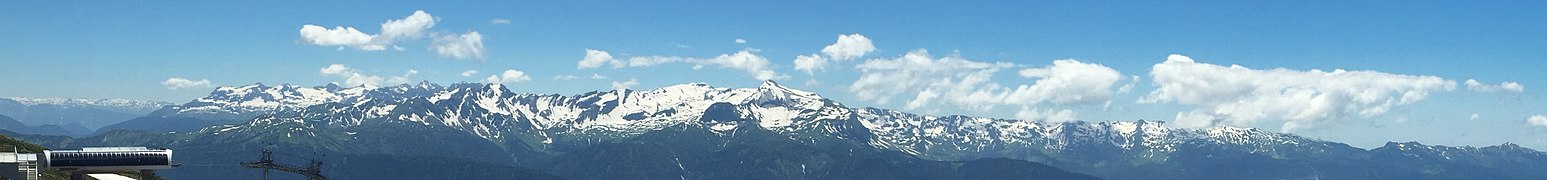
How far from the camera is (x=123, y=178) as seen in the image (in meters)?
182

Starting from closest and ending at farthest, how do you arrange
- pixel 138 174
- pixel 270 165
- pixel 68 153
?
pixel 270 165 → pixel 68 153 → pixel 138 174

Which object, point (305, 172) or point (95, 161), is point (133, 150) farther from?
point (305, 172)

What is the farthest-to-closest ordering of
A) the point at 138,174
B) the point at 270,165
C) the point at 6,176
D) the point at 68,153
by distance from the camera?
the point at 138,174 < the point at 68,153 < the point at 270,165 < the point at 6,176

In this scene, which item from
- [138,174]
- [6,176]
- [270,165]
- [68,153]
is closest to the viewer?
[6,176]

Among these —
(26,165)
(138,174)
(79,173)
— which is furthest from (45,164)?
(26,165)

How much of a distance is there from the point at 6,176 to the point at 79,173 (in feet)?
153

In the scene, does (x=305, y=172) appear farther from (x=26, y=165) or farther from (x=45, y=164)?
(x=26, y=165)

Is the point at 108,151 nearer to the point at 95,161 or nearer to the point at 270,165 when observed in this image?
the point at 95,161

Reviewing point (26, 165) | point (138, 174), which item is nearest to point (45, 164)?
point (138, 174)

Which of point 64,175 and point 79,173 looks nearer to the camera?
point 79,173

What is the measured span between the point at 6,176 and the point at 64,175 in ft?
221

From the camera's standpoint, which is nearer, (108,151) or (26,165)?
(26,165)

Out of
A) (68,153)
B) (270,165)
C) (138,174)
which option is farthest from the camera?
(138,174)

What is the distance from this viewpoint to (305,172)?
189 m
